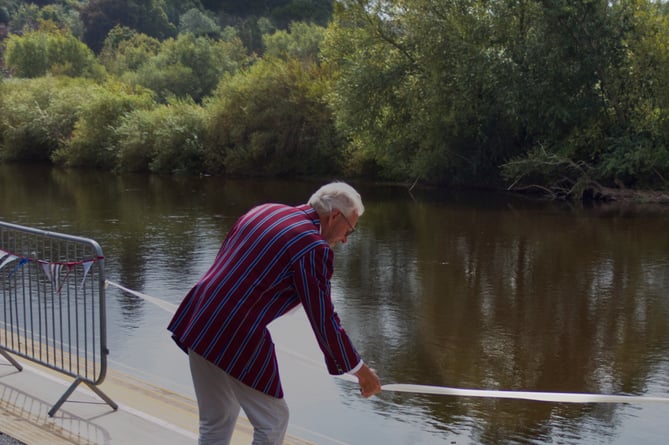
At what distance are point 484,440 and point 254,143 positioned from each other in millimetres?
32066

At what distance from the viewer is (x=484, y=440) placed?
6848 millimetres

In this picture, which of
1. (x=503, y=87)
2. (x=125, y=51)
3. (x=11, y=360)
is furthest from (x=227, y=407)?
(x=125, y=51)

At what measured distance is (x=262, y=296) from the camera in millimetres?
3645

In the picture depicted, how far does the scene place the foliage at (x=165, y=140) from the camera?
40.5 meters

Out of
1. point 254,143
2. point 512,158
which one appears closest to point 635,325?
point 512,158

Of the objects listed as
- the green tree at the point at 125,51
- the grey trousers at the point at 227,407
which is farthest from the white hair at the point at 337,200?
the green tree at the point at 125,51

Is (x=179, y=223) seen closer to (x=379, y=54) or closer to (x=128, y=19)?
(x=379, y=54)

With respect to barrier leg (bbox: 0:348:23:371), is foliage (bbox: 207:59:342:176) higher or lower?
higher

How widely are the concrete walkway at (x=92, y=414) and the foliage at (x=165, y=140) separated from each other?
3422 centimetres

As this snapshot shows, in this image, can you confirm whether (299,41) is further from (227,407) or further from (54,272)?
(227,407)

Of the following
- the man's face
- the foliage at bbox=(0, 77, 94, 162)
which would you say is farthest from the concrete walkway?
the foliage at bbox=(0, 77, 94, 162)

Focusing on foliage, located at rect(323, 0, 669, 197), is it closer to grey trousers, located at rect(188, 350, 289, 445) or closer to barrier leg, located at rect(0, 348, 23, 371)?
barrier leg, located at rect(0, 348, 23, 371)

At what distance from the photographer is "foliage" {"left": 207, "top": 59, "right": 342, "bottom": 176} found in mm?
37375

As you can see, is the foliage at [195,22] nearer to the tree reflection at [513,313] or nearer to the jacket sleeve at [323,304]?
the tree reflection at [513,313]
